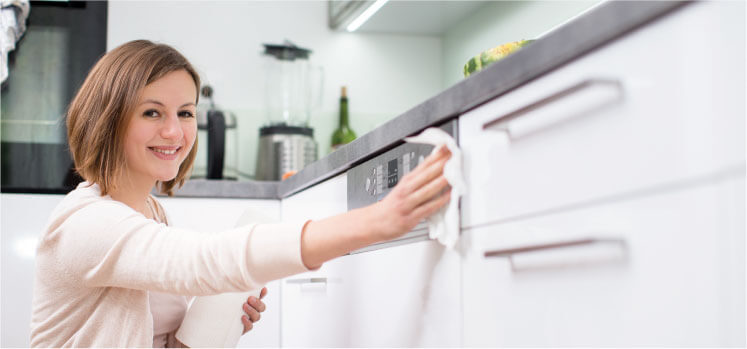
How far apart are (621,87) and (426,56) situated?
92.5 inches

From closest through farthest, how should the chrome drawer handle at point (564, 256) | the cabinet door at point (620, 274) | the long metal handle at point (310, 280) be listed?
the cabinet door at point (620, 274), the chrome drawer handle at point (564, 256), the long metal handle at point (310, 280)

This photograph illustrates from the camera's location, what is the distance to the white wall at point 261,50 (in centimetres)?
281

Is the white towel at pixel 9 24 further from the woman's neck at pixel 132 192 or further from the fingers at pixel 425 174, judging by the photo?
the fingers at pixel 425 174

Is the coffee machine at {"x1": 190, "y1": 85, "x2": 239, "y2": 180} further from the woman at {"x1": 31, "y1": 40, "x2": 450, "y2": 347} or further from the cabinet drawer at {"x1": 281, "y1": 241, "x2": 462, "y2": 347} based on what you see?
the woman at {"x1": 31, "y1": 40, "x2": 450, "y2": 347}

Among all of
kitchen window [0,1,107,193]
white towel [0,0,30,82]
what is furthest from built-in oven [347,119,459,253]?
white towel [0,0,30,82]

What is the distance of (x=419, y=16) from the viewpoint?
111 inches

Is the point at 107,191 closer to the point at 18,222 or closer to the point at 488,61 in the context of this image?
the point at 488,61

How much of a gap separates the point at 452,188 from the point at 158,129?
1.98 ft

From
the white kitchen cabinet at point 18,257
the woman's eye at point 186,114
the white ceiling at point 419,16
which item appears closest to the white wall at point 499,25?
the white ceiling at point 419,16

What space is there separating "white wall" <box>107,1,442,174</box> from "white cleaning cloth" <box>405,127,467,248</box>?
1871 millimetres

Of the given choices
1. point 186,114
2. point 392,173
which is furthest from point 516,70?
point 186,114

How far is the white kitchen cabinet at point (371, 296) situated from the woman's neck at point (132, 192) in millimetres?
383

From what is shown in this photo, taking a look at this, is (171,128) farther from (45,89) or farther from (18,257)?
(45,89)

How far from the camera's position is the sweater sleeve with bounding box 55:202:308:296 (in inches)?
38.8
